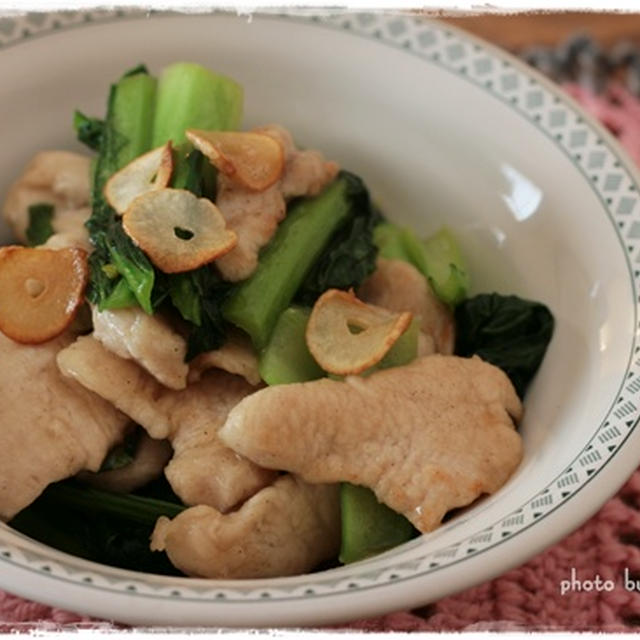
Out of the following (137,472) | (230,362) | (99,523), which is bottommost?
(99,523)

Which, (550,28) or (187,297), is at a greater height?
(550,28)

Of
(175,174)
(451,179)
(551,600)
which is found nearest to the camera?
(551,600)

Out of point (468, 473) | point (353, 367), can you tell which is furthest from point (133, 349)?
point (468, 473)

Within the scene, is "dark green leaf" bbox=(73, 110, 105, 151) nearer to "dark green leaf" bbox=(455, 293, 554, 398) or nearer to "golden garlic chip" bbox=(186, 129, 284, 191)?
"golden garlic chip" bbox=(186, 129, 284, 191)

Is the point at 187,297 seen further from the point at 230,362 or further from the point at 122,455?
the point at 122,455

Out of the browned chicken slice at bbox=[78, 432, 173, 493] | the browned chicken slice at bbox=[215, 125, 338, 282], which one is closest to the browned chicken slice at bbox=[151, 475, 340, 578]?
the browned chicken slice at bbox=[78, 432, 173, 493]

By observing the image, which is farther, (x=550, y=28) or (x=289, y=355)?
(x=550, y=28)

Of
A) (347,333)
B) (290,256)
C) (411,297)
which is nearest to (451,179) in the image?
(411,297)
